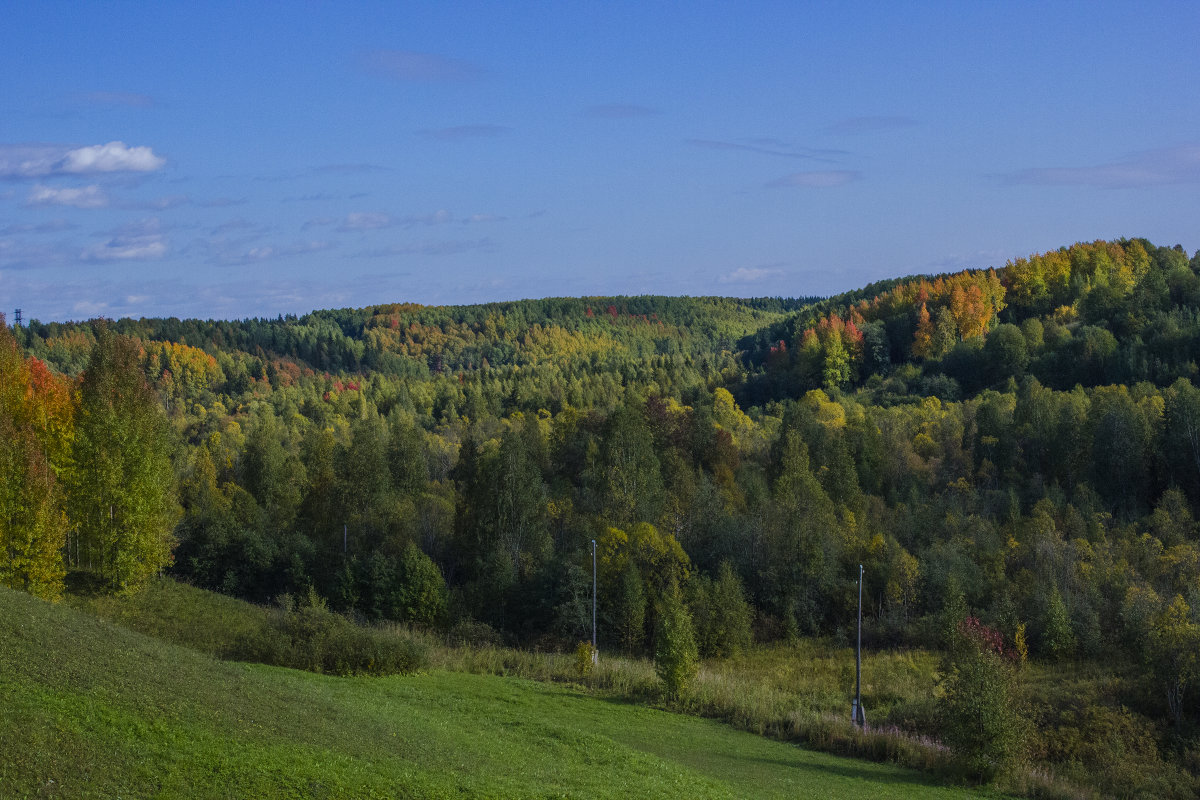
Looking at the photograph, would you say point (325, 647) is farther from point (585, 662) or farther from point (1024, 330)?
point (1024, 330)

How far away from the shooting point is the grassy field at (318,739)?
15934mm

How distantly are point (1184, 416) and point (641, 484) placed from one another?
41.1m

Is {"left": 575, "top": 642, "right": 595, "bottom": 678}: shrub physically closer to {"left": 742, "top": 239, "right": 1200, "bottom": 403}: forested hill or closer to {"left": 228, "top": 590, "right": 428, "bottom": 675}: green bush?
{"left": 228, "top": 590, "right": 428, "bottom": 675}: green bush

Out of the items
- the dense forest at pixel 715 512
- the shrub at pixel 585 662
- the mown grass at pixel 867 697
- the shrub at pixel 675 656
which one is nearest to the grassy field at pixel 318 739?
the mown grass at pixel 867 697

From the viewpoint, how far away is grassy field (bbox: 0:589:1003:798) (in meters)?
15.9

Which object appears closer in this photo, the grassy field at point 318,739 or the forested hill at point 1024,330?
the grassy field at point 318,739

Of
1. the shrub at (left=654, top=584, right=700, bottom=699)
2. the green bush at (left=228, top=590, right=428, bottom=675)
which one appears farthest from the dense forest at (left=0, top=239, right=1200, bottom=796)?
the green bush at (left=228, top=590, right=428, bottom=675)

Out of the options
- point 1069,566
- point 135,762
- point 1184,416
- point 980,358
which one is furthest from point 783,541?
point 980,358

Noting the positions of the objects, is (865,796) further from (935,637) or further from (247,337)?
(247,337)

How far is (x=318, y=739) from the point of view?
68.1ft

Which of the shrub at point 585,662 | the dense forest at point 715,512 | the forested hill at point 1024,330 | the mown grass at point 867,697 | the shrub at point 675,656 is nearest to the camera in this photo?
the mown grass at point 867,697

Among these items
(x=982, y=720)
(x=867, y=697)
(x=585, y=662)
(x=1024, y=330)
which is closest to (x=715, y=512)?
(x=867, y=697)

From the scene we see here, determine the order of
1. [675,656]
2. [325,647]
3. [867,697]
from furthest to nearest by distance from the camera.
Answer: [867,697]
[675,656]
[325,647]

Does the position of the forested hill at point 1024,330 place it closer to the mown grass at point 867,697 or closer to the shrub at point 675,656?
the mown grass at point 867,697
